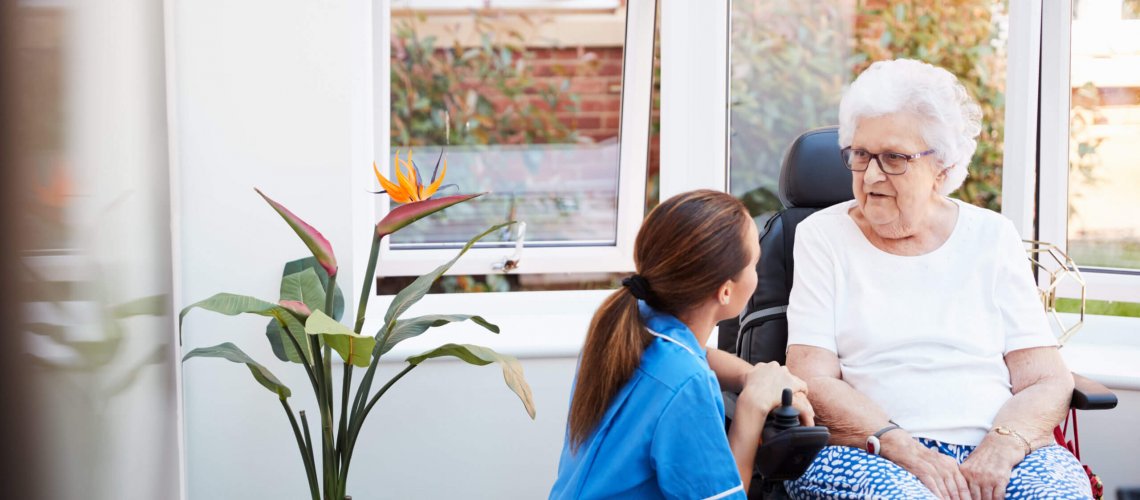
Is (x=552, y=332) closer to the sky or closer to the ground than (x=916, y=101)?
closer to the ground

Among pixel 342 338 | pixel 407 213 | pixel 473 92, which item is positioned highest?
pixel 473 92

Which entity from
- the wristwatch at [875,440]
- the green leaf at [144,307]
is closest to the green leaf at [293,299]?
the wristwatch at [875,440]

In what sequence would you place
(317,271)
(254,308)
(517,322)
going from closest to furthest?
(254,308) < (317,271) < (517,322)

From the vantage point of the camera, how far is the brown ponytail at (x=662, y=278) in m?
1.44

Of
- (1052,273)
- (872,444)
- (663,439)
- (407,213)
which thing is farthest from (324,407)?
(1052,273)

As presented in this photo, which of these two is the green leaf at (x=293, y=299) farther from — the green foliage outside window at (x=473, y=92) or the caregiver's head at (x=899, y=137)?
the caregiver's head at (x=899, y=137)

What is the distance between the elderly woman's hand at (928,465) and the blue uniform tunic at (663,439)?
0.55 meters

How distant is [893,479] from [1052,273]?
1403mm

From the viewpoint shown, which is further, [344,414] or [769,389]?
[344,414]

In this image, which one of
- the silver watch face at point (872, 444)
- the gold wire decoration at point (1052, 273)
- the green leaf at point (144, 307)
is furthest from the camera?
the gold wire decoration at point (1052, 273)

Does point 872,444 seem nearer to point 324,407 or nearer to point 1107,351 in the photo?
point 324,407

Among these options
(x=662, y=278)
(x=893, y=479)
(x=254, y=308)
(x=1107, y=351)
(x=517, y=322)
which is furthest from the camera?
(x=517, y=322)

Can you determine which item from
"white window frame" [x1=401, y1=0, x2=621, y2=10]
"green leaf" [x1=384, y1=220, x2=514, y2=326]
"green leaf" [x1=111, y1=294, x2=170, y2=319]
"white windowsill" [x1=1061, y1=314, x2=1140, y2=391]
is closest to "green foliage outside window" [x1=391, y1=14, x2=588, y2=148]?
"white window frame" [x1=401, y1=0, x2=621, y2=10]

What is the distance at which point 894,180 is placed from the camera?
2059 mm
